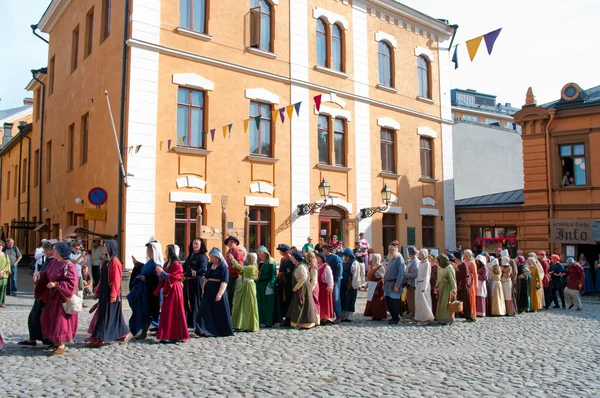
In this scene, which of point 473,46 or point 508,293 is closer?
point 473,46

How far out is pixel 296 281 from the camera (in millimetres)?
12133

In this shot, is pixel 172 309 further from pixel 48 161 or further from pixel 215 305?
pixel 48 161

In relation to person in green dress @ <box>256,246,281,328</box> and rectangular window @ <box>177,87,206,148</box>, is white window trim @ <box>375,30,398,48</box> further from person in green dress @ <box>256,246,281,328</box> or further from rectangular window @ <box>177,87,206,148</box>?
person in green dress @ <box>256,246,281,328</box>

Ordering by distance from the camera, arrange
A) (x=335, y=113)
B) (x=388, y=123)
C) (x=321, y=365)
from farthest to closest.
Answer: (x=388, y=123) → (x=335, y=113) → (x=321, y=365)

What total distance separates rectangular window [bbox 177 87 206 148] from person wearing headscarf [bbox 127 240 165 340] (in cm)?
797

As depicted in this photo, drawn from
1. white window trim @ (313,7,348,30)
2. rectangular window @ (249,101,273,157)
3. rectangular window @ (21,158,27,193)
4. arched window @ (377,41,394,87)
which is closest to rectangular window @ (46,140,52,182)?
rectangular window @ (21,158,27,193)

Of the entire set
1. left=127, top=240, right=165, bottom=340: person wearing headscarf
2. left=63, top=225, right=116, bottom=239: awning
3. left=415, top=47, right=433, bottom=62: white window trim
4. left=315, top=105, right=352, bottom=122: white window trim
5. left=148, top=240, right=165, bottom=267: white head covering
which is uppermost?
left=415, top=47, right=433, bottom=62: white window trim

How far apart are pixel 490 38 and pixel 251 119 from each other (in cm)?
830

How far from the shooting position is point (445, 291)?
A: 42.0 ft

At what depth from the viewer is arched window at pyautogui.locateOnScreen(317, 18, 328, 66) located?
21.9 m

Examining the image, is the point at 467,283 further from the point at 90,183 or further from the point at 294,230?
the point at 90,183

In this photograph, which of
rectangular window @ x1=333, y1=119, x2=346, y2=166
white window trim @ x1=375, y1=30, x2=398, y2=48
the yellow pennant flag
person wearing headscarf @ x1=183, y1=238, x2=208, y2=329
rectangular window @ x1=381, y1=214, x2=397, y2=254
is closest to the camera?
person wearing headscarf @ x1=183, y1=238, x2=208, y2=329

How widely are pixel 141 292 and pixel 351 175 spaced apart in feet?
44.4

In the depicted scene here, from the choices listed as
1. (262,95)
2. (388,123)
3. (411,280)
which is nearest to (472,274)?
(411,280)
